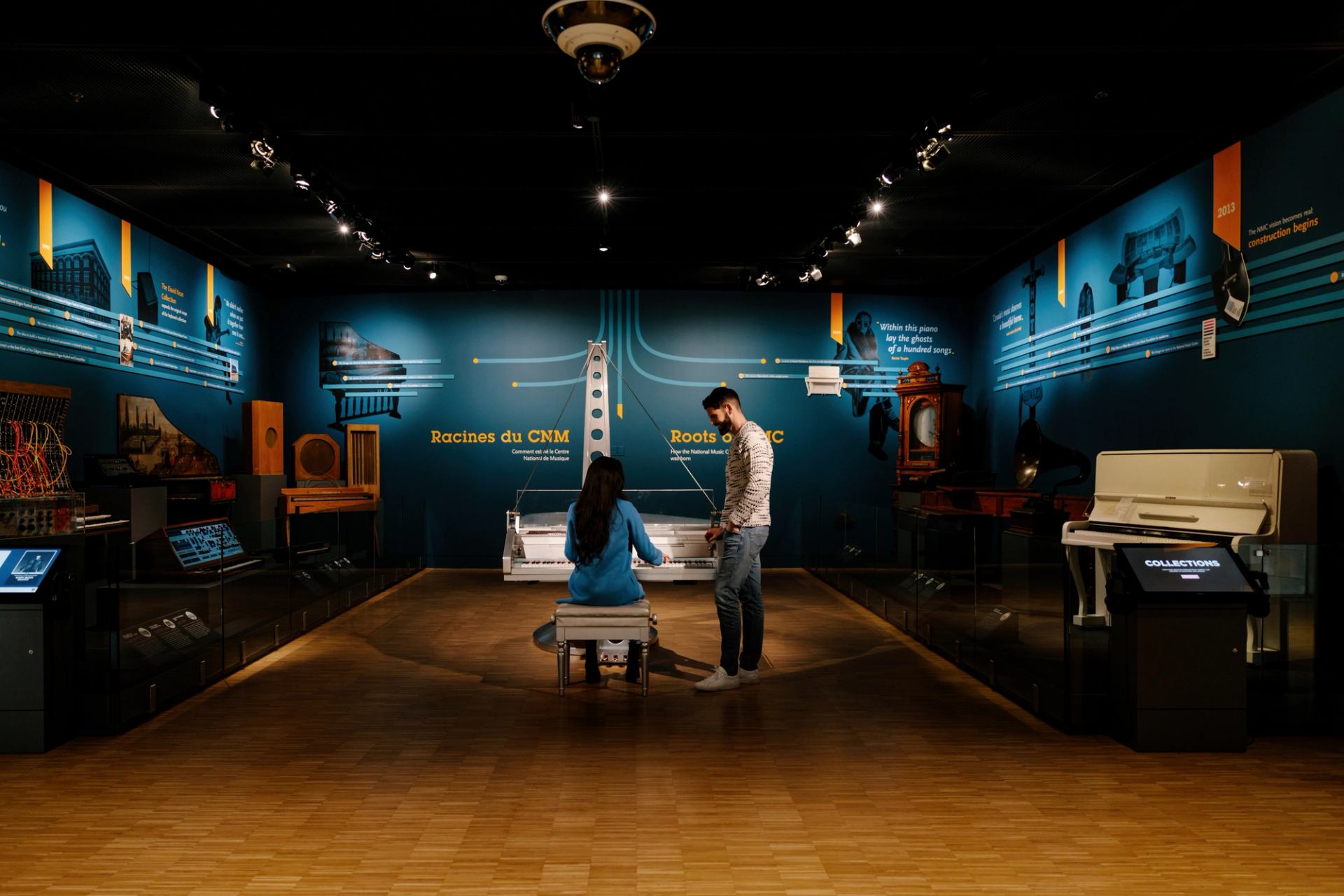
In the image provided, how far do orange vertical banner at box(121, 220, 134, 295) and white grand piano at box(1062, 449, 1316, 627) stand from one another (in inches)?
294

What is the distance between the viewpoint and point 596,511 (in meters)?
4.12

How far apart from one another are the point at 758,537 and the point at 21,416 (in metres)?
4.73

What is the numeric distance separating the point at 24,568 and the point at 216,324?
5.53m

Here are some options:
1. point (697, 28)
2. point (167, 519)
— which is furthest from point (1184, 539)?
point (167, 519)

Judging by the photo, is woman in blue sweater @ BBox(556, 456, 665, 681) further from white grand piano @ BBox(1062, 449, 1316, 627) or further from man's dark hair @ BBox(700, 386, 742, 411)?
white grand piano @ BBox(1062, 449, 1316, 627)

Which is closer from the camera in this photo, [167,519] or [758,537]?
[758,537]

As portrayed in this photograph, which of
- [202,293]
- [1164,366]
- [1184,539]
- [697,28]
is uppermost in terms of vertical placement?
[697,28]

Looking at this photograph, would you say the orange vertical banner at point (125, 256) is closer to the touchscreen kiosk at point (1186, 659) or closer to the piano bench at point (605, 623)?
the piano bench at point (605, 623)

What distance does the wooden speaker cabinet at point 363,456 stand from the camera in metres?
9.09

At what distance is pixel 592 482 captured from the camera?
13.6 feet

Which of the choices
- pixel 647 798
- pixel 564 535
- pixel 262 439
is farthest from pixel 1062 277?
pixel 262 439

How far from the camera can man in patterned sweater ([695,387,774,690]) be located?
4.29 metres

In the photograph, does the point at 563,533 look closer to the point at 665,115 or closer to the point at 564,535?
the point at 564,535

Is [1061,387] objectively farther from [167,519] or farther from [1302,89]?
[167,519]
